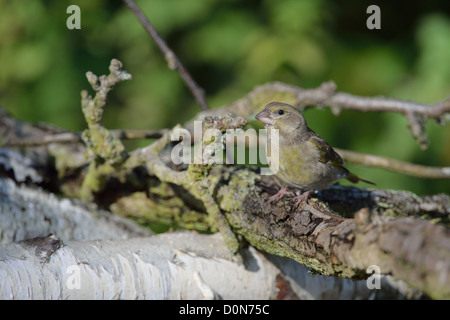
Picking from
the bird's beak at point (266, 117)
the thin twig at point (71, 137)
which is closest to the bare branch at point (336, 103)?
the thin twig at point (71, 137)

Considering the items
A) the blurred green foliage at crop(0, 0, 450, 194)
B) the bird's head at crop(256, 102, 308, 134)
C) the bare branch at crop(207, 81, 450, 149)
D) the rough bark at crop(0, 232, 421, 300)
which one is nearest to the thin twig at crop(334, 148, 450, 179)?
the bare branch at crop(207, 81, 450, 149)

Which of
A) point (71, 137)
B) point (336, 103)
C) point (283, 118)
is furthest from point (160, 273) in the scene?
point (336, 103)

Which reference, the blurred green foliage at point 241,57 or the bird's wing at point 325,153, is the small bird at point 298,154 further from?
the blurred green foliage at point 241,57

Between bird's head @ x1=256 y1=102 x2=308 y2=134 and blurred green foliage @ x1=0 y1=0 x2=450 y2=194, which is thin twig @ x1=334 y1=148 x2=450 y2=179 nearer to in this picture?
bird's head @ x1=256 y1=102 x2=308 y2=134

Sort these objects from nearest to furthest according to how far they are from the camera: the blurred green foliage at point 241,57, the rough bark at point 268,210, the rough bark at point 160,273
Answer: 1. the rough bark at point 268,210
2. the rough bark at point 160,273
3. the blurred green foliage at point 241,57

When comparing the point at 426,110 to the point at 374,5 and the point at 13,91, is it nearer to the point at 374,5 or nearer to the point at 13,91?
the point at 374,5

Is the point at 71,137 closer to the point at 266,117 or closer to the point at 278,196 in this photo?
the point at 266,117

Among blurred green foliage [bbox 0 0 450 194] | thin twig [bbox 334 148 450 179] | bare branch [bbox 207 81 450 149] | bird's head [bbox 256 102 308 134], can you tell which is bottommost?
thin twig [bbox 334 148 450 179]

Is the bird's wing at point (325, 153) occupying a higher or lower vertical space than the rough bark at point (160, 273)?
higher
